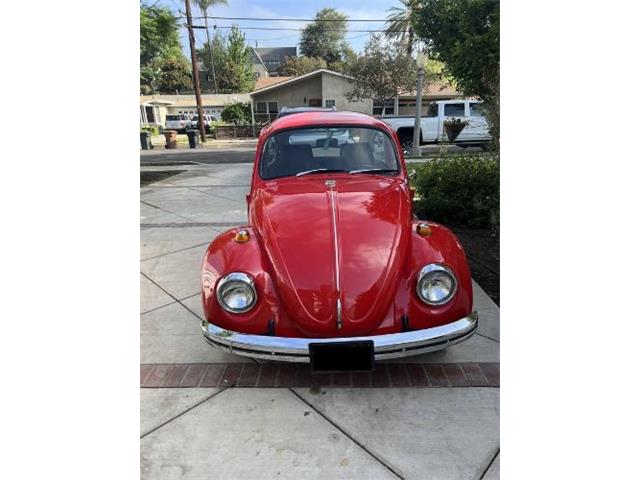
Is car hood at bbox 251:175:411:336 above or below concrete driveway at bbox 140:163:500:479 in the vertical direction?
above

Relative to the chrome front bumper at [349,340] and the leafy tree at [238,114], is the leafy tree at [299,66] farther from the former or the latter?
the chrome front bumper at [349,340]

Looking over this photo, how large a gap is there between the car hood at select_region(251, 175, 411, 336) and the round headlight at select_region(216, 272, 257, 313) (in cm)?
18

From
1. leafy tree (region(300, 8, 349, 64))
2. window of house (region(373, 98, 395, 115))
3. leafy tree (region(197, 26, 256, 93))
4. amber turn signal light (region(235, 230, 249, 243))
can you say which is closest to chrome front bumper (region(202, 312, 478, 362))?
amber turn signal light (region(235, 230, 249, 243))

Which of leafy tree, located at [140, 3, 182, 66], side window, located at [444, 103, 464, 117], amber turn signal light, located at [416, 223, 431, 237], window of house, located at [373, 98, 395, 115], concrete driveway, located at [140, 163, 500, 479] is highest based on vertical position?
window of house, located at [373, 98, 395, 115]

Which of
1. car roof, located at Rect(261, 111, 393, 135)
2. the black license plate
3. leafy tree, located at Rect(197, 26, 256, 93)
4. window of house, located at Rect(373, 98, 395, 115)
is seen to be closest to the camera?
the black license plate

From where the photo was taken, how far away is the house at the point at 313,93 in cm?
2727

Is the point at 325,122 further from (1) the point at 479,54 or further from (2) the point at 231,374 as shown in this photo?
(1) the point at 479,54

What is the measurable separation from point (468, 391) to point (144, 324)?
8.78ft

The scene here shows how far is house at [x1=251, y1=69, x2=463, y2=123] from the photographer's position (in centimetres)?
2728

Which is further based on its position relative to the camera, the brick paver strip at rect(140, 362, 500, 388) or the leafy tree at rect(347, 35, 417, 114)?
the leafy tree at rect(347, 35, 417, 114)

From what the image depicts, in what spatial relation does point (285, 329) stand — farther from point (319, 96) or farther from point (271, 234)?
point (319, 96)

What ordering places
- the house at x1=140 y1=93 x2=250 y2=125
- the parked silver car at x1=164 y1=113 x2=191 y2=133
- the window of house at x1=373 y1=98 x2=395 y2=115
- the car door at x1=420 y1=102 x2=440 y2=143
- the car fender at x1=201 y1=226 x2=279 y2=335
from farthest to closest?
A: the house at x1=140 y1=93 x2=250 y2=125, the parked silver car at x1=164 y1=113 x2=191 y2=133, the window of house at x1=373 y1=98 x2=395 y2=115, the car door at x1=420 y1=102 x2=440 y2=143, the car fender at x1=201 y1=226 x2=279 y2=335

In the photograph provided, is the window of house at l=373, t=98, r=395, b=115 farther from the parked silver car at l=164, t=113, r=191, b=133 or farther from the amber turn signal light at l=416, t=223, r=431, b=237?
the amber turn signal light at l=416, t=223, r=431, b=237

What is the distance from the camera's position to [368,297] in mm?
2326
